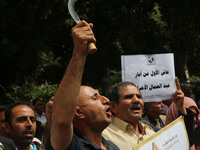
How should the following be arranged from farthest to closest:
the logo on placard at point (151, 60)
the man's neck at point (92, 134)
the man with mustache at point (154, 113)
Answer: the man with mustache at point (154, 113) < the logo on placard at point (151, 60) < the man's neck at point (92, 134)

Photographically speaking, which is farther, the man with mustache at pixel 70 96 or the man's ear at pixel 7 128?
the man's ear at pixel 7 128

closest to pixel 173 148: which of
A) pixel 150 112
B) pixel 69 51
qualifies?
pixel 150 112

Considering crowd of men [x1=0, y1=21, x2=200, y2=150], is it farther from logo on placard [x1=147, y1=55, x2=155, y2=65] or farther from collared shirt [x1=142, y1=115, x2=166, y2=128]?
collared shirt [x1=142, y1=115, x2=166, y2=128]

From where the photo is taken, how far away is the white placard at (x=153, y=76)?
3.56 meters

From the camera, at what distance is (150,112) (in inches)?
213

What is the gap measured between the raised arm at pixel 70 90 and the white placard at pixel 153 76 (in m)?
1.65

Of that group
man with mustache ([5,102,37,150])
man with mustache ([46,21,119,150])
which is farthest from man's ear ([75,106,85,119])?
man with mustache ([5,102,37,150])

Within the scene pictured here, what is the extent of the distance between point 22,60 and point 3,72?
1575mm

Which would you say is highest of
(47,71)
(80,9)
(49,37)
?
(80,9)

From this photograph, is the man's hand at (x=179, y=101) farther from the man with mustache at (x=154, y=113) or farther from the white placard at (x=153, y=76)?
the man with mustache at (x=154, y=113)

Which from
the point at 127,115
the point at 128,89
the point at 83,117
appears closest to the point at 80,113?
the point at 83,117

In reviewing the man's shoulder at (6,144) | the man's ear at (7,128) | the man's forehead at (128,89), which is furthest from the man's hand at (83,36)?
the man's ear at (7,128)

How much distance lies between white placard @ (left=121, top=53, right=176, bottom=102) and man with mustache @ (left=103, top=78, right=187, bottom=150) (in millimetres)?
170

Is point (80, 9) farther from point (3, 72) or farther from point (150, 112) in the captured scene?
point (150, 112)
